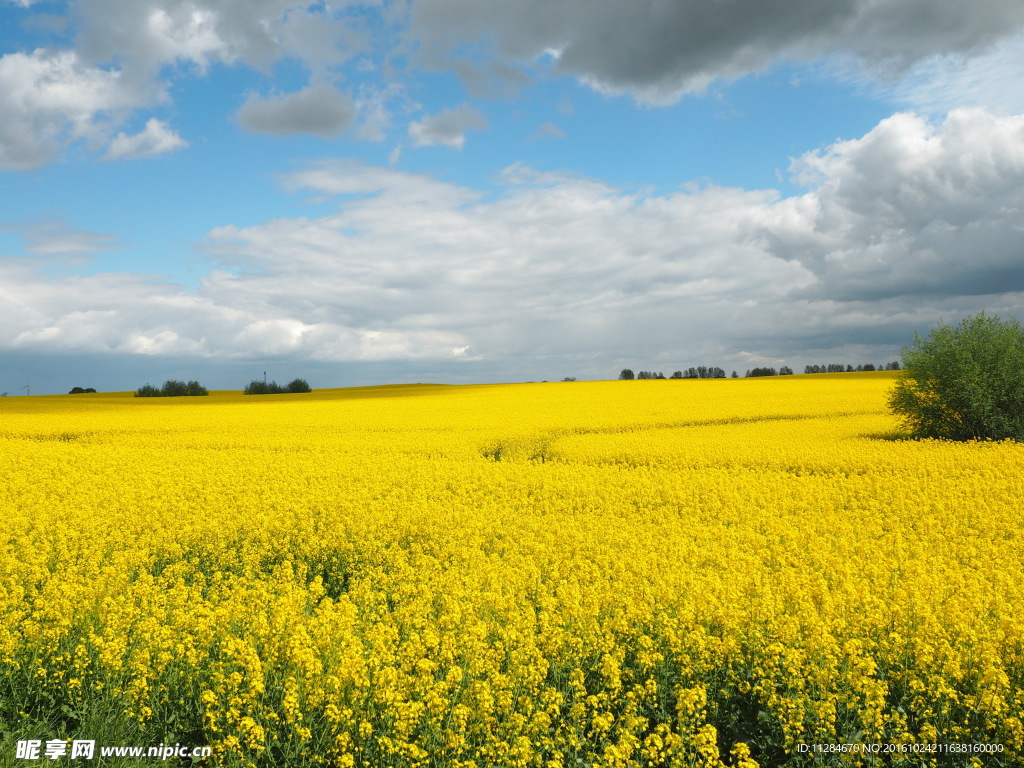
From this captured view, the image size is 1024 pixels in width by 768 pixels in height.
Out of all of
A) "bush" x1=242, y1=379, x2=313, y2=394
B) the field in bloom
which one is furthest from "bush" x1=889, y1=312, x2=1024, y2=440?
"bush" x1=242, y1=379, x2=313, y2=394

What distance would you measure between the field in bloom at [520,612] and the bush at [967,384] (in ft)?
27.2

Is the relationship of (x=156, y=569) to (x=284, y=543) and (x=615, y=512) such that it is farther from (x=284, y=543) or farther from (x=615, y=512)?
(x=615, y=512)

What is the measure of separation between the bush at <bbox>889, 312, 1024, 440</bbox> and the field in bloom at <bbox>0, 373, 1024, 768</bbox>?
327 inches

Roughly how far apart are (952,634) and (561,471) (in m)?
10.4

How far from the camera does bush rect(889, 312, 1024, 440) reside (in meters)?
23.3

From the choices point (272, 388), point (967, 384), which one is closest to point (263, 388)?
point (272, 388)

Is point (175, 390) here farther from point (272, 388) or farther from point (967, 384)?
point (967, 384)

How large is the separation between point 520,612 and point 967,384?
23817mm

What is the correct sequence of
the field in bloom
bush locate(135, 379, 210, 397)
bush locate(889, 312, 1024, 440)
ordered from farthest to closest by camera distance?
bush locate(135, 379, 210, 397)
bush locate(889, 312, 1024, 440)
the field in bloom

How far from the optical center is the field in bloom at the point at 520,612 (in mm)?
5125

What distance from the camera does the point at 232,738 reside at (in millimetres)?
4688

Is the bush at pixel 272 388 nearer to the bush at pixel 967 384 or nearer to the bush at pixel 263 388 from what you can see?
the bush at pixel 263 388

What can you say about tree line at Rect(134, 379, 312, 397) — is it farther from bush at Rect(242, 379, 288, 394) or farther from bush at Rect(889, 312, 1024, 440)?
bush at Rect(889, 312, 1024, 440)

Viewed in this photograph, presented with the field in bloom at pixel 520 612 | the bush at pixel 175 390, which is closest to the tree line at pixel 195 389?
the bush at pixel 175 390
